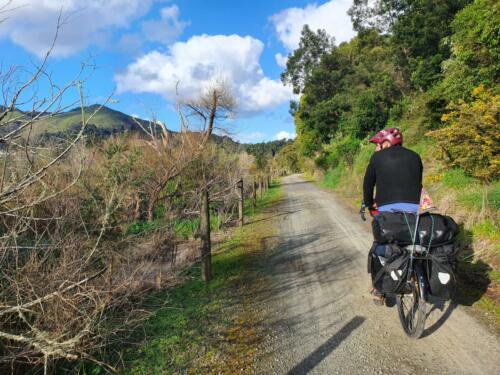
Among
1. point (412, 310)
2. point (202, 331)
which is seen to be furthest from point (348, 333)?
point (202, 331)

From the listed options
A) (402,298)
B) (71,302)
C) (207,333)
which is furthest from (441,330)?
(71,302)

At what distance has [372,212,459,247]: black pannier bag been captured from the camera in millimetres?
3267

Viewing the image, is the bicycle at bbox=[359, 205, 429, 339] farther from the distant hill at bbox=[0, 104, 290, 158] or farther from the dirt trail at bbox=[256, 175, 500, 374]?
the distant hill at bbox=[0, 104, 290, 158]

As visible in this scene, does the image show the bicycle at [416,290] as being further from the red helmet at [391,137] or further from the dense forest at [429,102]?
the dense forest at [429,102]

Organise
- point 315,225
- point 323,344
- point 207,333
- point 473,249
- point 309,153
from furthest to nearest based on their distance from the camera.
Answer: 1. point 309,153
2. point 315,225
3. point 473,249
4. point 207,333
5. point 323,344

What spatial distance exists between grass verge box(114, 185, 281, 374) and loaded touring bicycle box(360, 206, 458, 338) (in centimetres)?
169

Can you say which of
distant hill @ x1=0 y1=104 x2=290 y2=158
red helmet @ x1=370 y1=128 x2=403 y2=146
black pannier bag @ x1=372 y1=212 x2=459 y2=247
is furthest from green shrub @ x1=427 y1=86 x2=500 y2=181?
distant hill @ x1=0 y1=104 x2=290 y2=158

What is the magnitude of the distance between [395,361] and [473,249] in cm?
Answer: 375

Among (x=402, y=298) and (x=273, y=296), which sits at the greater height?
(x=402, y=298)

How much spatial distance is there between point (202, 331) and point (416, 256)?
2.62 m

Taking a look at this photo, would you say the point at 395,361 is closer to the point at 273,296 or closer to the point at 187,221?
the point at 273,296

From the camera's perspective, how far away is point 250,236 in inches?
361

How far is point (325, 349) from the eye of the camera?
344 cm

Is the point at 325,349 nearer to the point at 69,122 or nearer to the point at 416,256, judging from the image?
the point at 416,256
